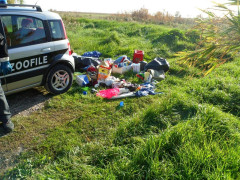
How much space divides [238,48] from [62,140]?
108 inches

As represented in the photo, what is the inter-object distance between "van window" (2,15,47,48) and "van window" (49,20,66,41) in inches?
8.2

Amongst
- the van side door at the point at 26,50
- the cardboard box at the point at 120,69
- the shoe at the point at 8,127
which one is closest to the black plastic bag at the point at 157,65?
the cardboard box at the point at 120,69

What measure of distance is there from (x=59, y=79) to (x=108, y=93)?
3.89ft

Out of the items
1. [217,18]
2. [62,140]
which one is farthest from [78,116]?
[217,18]

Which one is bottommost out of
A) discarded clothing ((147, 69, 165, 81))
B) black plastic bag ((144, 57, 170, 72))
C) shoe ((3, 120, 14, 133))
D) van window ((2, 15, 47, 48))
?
shoe ((3, 120, 14, 133))

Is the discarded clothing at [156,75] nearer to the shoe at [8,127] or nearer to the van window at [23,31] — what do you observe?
the van window at [23,31]

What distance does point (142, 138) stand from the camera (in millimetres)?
3084

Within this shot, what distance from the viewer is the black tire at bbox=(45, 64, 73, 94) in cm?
440

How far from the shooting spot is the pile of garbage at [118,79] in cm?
505

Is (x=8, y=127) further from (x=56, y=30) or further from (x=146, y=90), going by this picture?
(x=146, y=90)

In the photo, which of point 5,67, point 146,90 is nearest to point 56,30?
point 5,67

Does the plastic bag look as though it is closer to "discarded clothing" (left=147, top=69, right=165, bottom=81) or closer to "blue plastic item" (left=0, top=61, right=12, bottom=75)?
"discarded clothing" (left=147, top=69, right=165, bottom=81)

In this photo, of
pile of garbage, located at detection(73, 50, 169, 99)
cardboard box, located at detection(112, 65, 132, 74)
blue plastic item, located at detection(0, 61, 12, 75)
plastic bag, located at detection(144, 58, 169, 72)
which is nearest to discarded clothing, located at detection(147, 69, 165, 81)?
pile of garbage, located at detection(73, 50, 169, 99)

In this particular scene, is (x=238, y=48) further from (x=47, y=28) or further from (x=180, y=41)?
(x=180, y=41)
